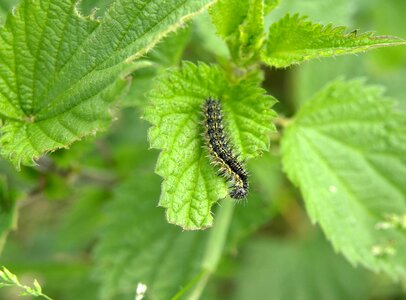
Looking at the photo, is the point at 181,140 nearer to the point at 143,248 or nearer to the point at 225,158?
the point at 225,158

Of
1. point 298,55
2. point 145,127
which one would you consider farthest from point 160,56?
point 145,127

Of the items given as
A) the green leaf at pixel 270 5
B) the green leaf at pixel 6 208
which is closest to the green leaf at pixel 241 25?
the green leaf at pixel 270 5

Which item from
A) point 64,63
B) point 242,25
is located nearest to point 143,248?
point 64,63

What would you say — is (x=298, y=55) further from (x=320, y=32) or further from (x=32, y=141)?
(x=32, y=141)

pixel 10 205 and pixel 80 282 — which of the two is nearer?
pixel 10 205

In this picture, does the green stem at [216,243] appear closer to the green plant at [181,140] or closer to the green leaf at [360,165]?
the green plant at [181,140]

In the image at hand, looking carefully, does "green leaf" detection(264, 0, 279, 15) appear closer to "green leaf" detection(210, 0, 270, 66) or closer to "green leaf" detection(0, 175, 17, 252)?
"green leaf" detection(210, 0, 270, 66)

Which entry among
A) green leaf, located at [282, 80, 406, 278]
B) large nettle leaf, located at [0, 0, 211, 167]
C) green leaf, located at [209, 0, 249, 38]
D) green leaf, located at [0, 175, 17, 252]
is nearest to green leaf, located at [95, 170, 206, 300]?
green leaf, located at [0, 175, 17, 252]

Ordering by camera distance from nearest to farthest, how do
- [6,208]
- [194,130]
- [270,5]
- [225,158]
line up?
1. [225,158]
2. [194,130]
3. [270,5]
4. [6,208]
